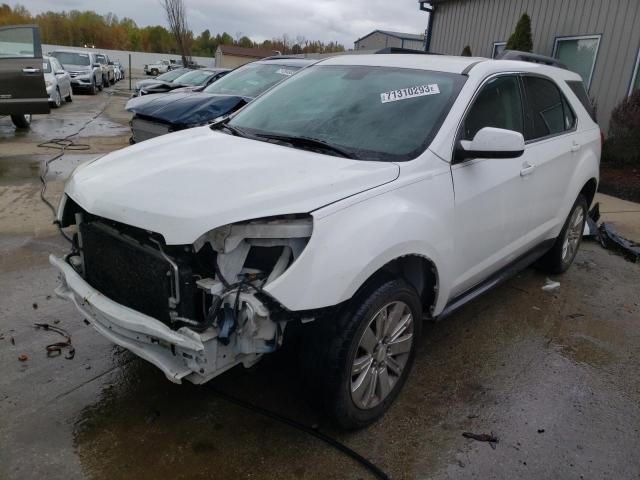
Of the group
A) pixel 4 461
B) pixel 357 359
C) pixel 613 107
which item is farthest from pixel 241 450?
pixel 613 107

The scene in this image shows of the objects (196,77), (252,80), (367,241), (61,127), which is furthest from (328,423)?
(196,77)

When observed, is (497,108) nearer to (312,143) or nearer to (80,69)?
(312,143)

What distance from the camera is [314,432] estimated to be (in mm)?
2705

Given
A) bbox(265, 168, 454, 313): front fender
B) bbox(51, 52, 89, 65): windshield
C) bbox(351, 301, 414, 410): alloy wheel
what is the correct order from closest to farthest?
1. bbox(265, 168, 454, 313): front fender
2. bbox(351, 301, 414, 410): alloy wheel
3. bbox(51, 52, 89, 65): windshield

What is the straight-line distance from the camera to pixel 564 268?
16.3ft

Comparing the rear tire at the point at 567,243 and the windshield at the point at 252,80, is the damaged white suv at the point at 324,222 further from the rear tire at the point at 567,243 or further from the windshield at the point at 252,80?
the windshield at the point at 252,80

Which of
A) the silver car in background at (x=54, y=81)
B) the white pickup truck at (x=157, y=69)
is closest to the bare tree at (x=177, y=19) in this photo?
the white pickup truck at (x=157, y=69)

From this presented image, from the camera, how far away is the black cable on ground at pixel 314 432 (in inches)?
98.5

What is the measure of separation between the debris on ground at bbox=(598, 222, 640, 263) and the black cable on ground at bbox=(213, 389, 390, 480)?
14.3 feet

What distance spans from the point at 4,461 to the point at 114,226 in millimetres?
1180

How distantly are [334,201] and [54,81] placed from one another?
15.9 meters

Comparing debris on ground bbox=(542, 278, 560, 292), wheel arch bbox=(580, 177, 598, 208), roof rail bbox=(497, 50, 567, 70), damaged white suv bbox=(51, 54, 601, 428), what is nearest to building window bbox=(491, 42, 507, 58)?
roof rail bbox=(497, 50, 567, 70)

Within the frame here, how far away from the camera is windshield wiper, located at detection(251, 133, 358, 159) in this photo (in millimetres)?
2879

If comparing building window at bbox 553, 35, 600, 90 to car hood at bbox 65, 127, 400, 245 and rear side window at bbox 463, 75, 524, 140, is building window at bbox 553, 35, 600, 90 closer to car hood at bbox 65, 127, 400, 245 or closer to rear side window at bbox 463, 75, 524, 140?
rear side window at bbox 463, 75, 524, 140
